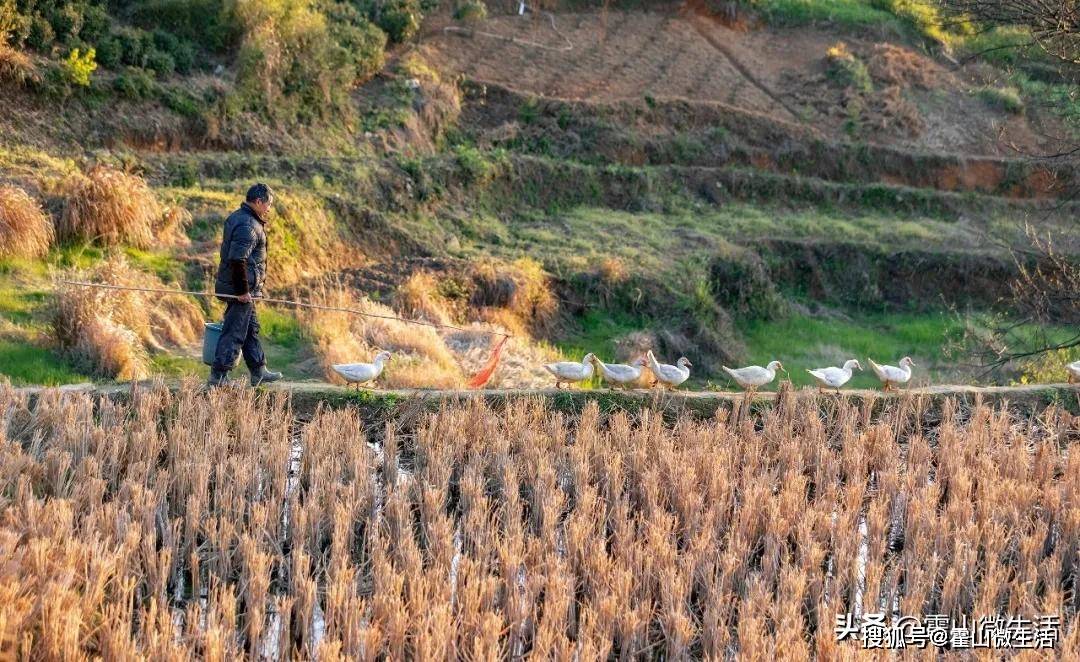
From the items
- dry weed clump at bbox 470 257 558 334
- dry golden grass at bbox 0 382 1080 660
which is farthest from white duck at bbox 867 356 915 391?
dry weed clump at bbox 470 257 558 334

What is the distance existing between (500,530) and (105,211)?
7.26 metres

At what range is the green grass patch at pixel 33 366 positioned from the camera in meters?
9.79

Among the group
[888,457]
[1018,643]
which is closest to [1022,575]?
[1018,643]

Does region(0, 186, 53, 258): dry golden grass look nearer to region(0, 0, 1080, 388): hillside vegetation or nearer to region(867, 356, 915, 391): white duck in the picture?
region(0, 0, 1080, 388): hillside vegetation

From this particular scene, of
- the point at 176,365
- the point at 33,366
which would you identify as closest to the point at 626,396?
the point at 176,365

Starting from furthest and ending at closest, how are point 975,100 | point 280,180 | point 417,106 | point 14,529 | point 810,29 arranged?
point 810,29 → point 975,100 → point 417,106 → point 280,180 → point 14,529

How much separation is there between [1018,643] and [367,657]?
3.28m

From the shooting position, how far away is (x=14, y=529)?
20.7 ft

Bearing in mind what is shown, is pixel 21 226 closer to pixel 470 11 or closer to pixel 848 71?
pixel 470 11

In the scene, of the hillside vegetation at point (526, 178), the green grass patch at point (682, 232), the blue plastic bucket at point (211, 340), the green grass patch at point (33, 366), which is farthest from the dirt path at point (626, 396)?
the green grass patch at point (682, 232)

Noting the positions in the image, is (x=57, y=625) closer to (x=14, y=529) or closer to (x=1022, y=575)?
(x=14, y=529)

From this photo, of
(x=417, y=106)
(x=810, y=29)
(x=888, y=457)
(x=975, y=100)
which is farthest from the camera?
(x=810, y=29)

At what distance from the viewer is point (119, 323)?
10828mm

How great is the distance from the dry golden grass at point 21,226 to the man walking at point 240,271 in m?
3.72
